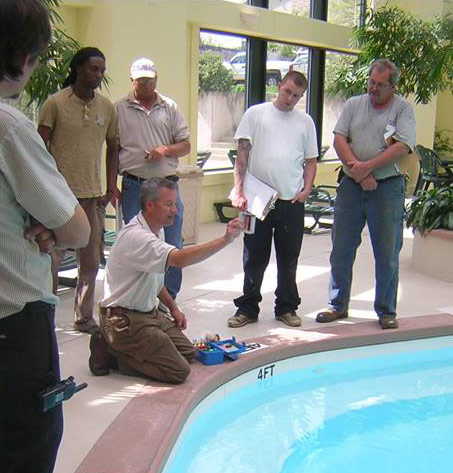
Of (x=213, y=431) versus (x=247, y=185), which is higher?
(x=247, y=185)

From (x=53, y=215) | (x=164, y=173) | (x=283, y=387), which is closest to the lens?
(x=53, y=215)

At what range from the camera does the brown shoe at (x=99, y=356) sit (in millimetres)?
3359

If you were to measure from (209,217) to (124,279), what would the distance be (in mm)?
5124

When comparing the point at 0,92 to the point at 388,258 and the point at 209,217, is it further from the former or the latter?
the point at 209,217

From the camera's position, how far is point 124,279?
3236 millimetres

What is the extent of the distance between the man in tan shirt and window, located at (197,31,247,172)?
14.0ft

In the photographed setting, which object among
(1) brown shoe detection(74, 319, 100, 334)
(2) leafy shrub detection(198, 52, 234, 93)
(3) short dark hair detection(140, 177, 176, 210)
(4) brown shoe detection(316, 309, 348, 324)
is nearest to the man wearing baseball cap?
(1) brown shoe detection(74, 319, 100, 334)

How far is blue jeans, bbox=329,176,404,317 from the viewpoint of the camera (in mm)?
4219

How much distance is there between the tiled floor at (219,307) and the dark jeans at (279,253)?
142mm

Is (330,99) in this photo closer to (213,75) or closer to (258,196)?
(213,75)

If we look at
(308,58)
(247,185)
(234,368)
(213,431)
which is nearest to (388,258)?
(247,185)

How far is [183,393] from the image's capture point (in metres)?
3.19

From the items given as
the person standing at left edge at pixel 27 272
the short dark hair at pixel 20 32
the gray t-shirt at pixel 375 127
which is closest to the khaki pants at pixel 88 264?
the gray t-shirt at pixel 375 127

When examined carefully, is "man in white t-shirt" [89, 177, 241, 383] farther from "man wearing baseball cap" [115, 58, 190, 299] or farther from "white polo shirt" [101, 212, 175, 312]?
"man wearing baseball cap" [115, 58, 190, 299]
